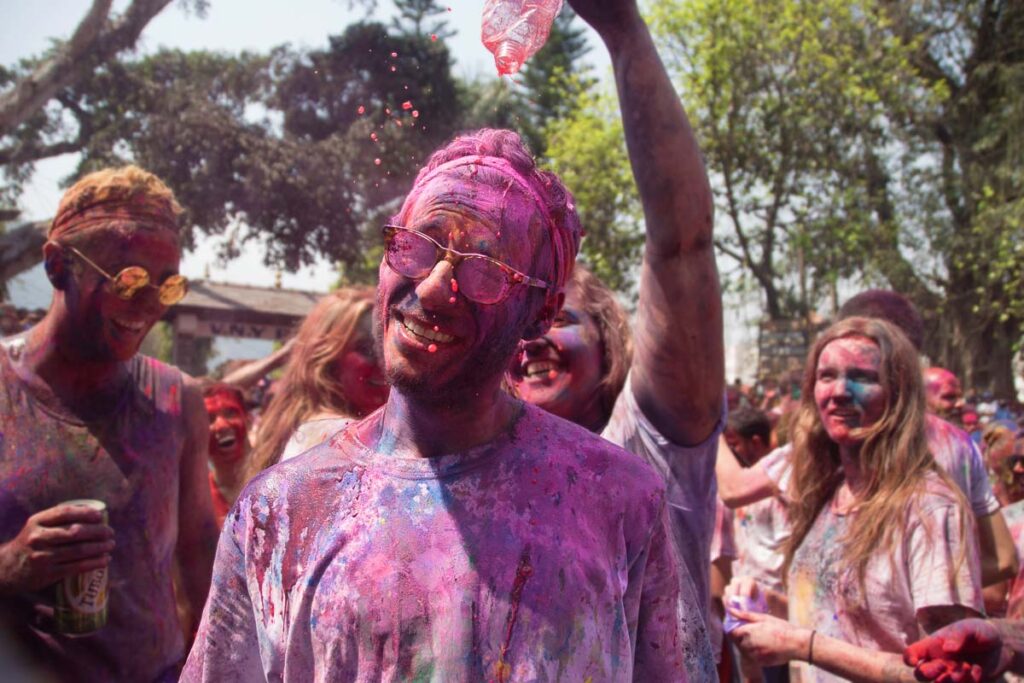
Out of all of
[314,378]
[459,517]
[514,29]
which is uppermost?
[514,29]

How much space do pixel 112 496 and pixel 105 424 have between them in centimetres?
21

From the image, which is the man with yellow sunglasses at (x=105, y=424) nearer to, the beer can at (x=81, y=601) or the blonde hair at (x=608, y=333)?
the beer can at (x=81, y=601)

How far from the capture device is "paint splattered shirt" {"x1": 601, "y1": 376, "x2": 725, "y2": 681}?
1987mm

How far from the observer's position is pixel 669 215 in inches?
73.6

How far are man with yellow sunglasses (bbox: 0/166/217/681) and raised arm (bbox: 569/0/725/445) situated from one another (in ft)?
5.06

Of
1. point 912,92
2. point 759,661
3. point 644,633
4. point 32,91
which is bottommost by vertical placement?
point 759,661

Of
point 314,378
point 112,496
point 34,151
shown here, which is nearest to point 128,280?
point 112,496

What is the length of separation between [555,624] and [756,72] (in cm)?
2067

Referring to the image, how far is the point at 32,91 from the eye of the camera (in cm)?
877

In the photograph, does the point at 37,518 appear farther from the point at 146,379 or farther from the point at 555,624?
the point at 555,624

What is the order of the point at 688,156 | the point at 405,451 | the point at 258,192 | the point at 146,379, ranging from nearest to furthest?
1. the point at 405,451
2. the point at 688,156
3. the point at 146,379
4. the point at 258,192

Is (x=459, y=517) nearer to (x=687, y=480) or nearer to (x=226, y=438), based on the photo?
(x=687, y=480)

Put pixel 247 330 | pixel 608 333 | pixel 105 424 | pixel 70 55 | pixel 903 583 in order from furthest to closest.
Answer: pixel 247 330
pixel 70 55
pixel 903 583
pixel 105 424
pixel 608 333

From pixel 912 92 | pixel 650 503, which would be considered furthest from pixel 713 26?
pixel 650 503
